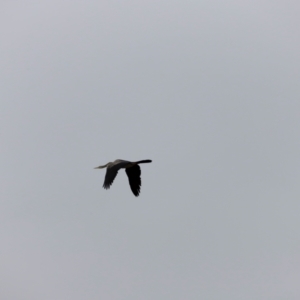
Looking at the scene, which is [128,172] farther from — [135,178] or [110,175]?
[110,175]

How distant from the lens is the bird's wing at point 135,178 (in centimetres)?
3728

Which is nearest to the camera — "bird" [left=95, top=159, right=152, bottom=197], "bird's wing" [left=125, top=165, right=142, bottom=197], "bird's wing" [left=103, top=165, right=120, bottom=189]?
"bird's wing" [left=103, top=165, right=120, bottom=189]

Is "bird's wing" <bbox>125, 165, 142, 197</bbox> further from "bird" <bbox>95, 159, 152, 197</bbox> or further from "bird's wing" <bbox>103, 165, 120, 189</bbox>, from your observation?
"bird's wing" <bbox>103, 165, 120, 189</bbox>

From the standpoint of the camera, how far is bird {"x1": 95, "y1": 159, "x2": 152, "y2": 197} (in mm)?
34781

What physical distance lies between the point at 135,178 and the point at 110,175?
9.47 feet

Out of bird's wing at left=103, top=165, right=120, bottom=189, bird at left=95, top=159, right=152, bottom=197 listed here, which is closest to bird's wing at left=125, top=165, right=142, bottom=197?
bird at left=95, top=159, right=152, bottom=197

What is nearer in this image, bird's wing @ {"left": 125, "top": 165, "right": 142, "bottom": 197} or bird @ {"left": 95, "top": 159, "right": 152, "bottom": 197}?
bird @ {"left": 95, "top": 159, "right": 152, "bottom": 197}

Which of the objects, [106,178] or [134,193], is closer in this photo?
[106,178]

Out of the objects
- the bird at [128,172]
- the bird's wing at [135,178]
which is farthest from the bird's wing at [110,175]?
the bird's wing at [135,178]

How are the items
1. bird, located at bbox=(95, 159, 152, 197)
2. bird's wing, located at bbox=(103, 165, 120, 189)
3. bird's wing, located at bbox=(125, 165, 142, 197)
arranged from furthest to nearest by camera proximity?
bird's wing, located at bbox=(125, 165, 142, 197) → bird, located at bbox=(95, 159, 152, 197) → bird's wing, located at bbox=(103, 165, 120, 189)

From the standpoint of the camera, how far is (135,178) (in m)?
37.6

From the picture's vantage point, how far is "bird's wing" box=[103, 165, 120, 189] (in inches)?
1359

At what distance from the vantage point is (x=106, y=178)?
34.8 metres

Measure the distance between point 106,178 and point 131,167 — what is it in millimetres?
2675
